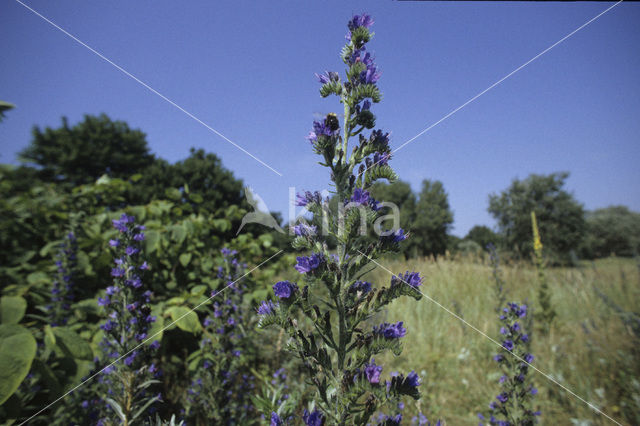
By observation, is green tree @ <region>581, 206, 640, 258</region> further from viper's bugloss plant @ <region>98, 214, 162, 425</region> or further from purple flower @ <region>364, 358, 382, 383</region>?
viper's bugloss plant @ <region>98, 214, 162, 425</region>

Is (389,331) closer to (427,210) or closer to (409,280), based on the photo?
(409,280)

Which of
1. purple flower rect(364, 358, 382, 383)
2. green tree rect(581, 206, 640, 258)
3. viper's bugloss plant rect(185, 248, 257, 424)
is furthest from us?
green tree rect(581, 206, 640, 258)

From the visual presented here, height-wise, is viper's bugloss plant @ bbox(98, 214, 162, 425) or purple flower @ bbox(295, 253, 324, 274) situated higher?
purple flower @ bbox(295, 253, 324, 274)

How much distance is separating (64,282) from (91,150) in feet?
87.0

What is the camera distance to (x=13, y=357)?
74.1 inches

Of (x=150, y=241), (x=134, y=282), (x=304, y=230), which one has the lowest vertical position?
(x=134, y=282)

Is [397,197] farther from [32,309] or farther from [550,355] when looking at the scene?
[32,309]

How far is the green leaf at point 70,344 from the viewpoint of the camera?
101 inches

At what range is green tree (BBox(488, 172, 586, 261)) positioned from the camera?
40.0 metres

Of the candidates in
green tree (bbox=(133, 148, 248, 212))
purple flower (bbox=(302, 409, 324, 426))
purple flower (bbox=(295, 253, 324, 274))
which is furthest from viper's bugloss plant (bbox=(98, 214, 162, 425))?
green tree (bbox=(133, 148, 248, 212))

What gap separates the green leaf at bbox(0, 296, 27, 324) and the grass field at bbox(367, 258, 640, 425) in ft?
11.9

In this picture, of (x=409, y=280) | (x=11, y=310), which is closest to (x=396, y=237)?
(x=409, y=280)

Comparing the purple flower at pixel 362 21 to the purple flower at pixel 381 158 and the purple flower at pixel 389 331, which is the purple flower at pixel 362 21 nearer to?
the purple flower at pixel 381 158

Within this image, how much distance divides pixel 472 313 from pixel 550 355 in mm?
2092
